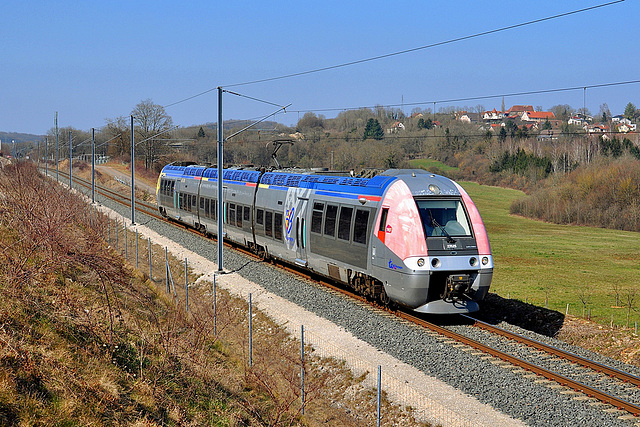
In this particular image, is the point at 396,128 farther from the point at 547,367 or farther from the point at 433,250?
the point at 547,367

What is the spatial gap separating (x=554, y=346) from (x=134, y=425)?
957 centimetres

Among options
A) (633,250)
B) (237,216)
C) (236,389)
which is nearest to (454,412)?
(236,389)

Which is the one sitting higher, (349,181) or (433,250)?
(349,181)

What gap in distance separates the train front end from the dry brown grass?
3.06 m

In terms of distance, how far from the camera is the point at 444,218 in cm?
1519

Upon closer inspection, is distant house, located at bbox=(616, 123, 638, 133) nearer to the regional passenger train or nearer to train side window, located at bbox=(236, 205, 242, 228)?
train side window, located at bbox=(236, 205, 242, 228)

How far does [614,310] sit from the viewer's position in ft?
84.7

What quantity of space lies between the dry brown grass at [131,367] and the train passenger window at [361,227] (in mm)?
3474

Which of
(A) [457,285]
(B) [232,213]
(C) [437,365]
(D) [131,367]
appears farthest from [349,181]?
(B) [232,213]

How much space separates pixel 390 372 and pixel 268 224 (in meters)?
12.6

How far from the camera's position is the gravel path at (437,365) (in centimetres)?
996

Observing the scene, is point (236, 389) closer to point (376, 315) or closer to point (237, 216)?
point (376, 315)

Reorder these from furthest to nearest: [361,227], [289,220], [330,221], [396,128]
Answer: [396,128] → [289,220] → [330,221] → [361,227]

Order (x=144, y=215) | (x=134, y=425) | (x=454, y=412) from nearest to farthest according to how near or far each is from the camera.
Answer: (x=134, y=425), (x=454, y=412), (x=144, y=215)
